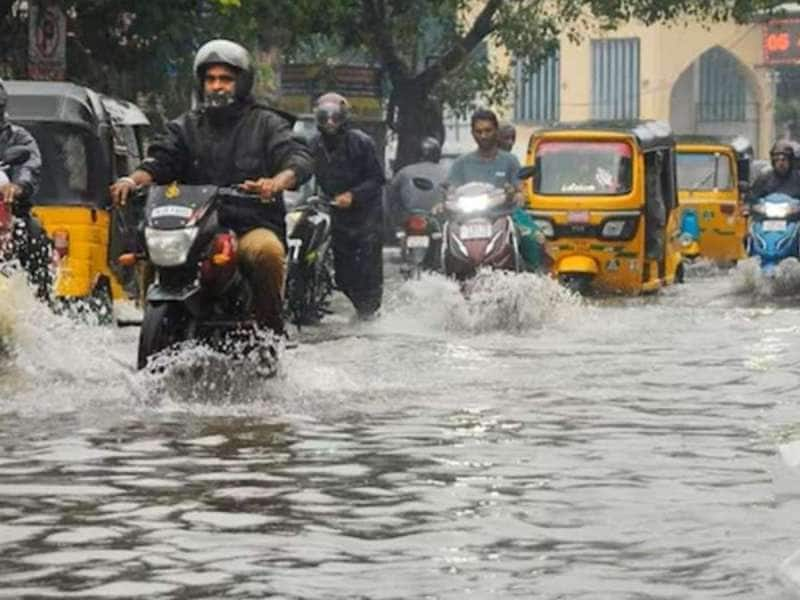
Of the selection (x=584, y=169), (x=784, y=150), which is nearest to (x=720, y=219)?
(x=784, y=150)

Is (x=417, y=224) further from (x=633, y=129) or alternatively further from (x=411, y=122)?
(x=411, y=122)

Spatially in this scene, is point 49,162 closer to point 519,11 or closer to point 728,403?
point 728,403

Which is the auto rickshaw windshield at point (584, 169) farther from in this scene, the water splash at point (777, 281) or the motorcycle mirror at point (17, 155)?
the motorcycle mirror at point (17, 155)

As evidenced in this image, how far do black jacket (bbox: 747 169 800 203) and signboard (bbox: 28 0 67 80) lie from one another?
24.0 feet

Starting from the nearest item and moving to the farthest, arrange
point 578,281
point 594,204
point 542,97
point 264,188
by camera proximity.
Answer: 1. point 264,188
2. point 594,204
3. point 578,281
4. point 542,97

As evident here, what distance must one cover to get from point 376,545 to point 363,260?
12.7m

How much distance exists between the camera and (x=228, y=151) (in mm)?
13484

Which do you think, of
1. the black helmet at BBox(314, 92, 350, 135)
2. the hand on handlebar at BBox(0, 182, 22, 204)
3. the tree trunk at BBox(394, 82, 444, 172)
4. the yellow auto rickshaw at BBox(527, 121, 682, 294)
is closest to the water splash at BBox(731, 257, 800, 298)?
the yellow auto rickshaw at BBox(527, 121, 682, 294)

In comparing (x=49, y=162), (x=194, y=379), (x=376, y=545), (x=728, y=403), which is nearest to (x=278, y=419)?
(x=194, y=379)

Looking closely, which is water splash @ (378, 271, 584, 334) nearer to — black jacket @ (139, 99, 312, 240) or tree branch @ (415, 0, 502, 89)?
black jacket @ (139, 99, 312, 240)

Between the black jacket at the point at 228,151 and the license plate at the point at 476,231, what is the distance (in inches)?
267

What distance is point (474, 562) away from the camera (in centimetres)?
805

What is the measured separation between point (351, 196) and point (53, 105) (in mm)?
2162

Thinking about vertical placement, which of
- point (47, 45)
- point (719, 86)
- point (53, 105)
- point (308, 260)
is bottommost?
point (719, 86)
